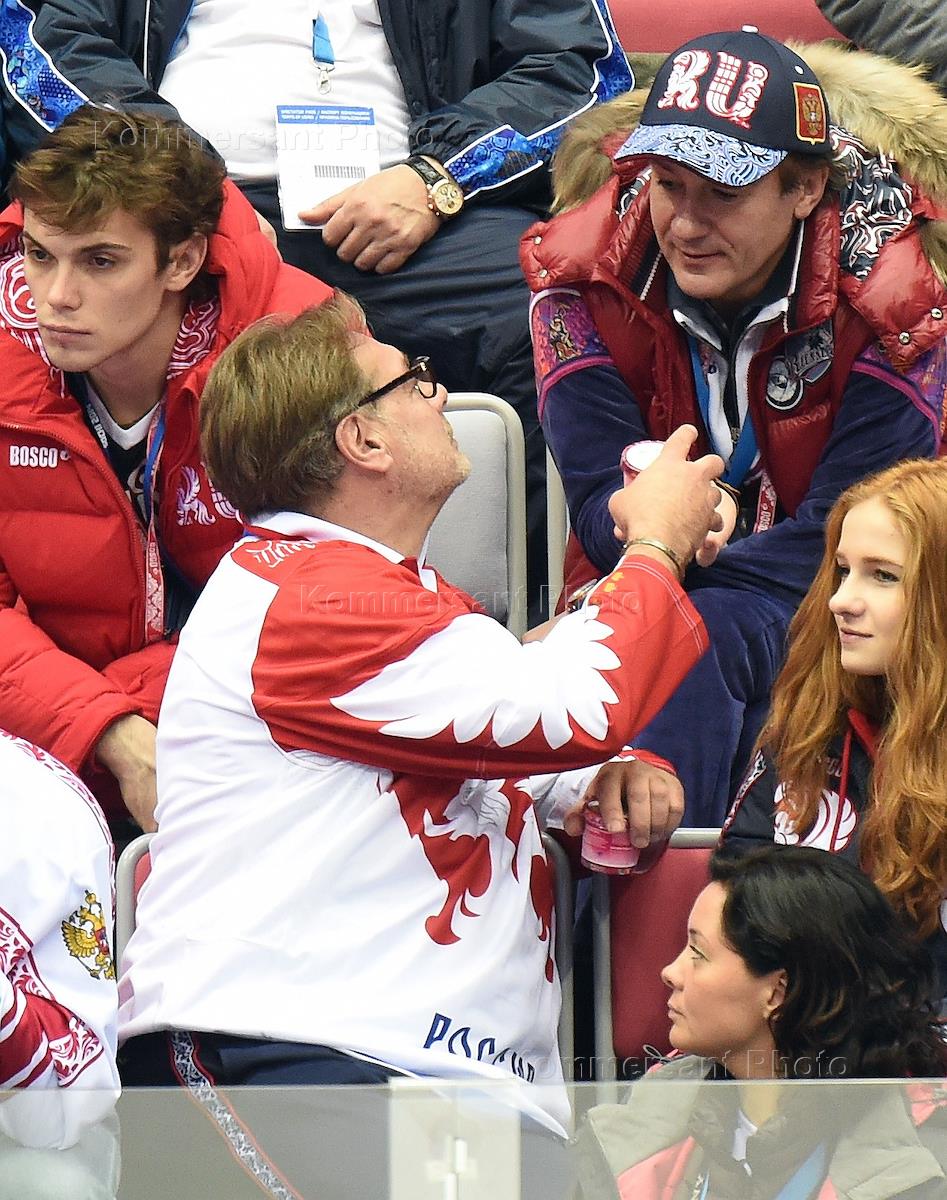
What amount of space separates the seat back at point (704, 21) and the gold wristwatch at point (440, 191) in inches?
28.7

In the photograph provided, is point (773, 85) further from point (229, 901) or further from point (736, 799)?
point (229, 901)

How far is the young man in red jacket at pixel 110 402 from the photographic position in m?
2.34

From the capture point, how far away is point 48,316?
7.74 ft

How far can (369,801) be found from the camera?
183cm

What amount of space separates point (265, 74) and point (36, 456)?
38.6 inches

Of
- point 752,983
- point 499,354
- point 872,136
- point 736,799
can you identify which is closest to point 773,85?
point 872,136

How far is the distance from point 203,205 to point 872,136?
0.91 meters

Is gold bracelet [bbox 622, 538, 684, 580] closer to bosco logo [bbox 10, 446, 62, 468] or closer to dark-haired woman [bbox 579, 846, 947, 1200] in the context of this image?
dark-haired woman [bbox 579, 846, 947, 1200]

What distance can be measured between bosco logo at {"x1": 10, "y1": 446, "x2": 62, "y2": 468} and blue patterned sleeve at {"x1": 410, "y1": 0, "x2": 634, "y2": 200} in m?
0.94

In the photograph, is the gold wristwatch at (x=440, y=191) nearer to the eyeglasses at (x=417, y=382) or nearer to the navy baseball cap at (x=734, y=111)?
the navy baseball cap at (x=734, y=111)

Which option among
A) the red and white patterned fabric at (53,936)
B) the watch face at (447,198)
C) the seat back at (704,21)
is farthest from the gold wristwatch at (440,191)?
the red and white patterned fabric at (53,936)

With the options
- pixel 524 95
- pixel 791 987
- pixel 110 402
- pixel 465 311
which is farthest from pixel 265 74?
pixel 791 987

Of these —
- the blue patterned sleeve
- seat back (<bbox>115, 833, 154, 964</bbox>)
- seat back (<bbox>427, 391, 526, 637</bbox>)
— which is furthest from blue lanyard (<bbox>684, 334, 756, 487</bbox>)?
seat back (<bbox>115, 833, 154, 964</bbox>)

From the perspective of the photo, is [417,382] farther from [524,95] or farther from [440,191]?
[524,95]
